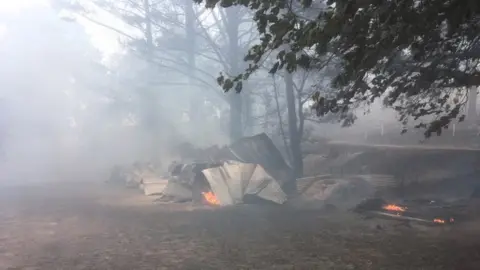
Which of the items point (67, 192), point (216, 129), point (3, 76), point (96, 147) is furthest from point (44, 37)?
point (67, 192)

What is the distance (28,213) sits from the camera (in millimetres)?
12938

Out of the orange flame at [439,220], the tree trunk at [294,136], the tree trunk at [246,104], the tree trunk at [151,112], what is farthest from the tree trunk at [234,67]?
the orange flame at [439,220]

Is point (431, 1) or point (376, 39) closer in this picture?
point (431, 1)

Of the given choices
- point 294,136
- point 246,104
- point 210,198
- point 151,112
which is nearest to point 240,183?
point 210,198

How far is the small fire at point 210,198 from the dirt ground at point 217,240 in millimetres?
864

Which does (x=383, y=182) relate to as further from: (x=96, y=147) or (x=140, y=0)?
(x=96, y=147)

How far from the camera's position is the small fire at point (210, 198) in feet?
47.3

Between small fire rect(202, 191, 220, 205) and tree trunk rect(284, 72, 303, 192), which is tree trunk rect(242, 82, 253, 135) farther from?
small fire rect(202, 191, 220, 205)

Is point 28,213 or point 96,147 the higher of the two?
point 96,147

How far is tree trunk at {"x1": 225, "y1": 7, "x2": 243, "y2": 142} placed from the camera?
22.3 m

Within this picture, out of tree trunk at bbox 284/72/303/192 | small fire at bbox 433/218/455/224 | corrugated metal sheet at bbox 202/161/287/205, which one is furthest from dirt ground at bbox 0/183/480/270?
tree trunk at bbox 284/72/303/192

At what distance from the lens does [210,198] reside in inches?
580

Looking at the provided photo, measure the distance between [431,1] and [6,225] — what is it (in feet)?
34.8

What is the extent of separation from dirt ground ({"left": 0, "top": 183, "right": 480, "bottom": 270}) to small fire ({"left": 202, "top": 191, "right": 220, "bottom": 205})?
864 millimetres
